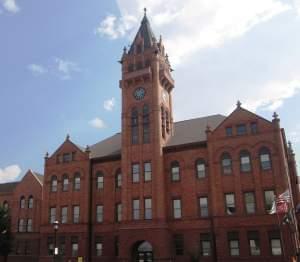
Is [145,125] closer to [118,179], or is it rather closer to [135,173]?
[135,173]

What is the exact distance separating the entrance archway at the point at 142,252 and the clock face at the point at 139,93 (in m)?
17.8

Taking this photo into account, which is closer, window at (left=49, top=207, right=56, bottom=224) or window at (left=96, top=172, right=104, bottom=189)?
window at (left=96, top=172, right=104, bottom=189)

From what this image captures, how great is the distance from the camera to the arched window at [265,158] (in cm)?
3834

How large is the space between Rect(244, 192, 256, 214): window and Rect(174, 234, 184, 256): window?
312 inches

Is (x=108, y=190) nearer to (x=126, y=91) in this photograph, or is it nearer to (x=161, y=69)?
(x=126, y=91)

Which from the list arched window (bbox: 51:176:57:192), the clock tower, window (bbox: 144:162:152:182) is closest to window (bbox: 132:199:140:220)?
the clock tower

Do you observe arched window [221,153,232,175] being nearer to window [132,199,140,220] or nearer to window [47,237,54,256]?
window [132,199,140,220]

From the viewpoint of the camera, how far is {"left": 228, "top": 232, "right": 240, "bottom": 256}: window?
37.3 meters

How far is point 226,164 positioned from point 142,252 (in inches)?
544

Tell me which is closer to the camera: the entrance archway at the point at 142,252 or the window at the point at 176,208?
the entrance archway at the point at 142,252

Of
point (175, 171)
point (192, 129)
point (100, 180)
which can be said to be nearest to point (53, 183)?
point (100, 180)

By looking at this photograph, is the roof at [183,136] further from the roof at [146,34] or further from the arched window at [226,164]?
the roof at [146,34]

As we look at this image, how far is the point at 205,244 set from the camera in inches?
1538

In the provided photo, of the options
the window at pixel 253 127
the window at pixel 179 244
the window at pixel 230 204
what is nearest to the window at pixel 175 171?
the window at pixel 230 204
